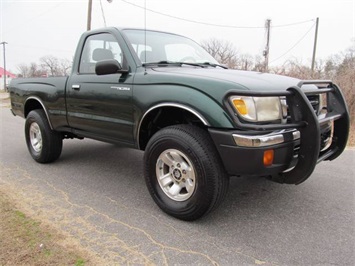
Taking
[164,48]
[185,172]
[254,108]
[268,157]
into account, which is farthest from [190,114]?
[164,48]

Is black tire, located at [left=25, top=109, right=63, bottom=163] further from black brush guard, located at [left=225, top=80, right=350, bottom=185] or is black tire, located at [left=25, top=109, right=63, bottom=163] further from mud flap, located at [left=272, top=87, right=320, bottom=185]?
mud flap, located at [left=272, top=87, right=320, bottom=185]

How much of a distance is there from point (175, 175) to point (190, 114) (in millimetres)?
609

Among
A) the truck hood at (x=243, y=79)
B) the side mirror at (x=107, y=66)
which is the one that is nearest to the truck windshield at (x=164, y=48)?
the side mirror at (x=107, y=66)

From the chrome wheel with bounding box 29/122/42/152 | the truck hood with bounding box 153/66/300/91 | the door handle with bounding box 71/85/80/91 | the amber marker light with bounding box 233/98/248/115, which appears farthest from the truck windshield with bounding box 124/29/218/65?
the chrome wheel with bounding box 29/122/42/152

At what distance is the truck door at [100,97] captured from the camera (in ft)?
11.1

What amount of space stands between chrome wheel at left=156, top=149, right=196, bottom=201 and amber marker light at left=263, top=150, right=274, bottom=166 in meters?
0.65

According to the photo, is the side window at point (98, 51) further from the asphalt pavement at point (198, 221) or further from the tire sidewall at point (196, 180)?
the asphalt pavement at point (198, 221)

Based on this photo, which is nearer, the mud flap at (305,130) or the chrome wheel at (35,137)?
the mud flap at (305,130)

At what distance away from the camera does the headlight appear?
98.3 inches

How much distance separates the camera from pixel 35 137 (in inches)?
197

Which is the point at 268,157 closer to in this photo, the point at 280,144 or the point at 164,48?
the point at 280,144

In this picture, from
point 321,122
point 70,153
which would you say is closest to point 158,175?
point 321,122

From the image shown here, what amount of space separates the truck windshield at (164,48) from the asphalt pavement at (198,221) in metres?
1.60

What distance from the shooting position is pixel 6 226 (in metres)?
2.79
